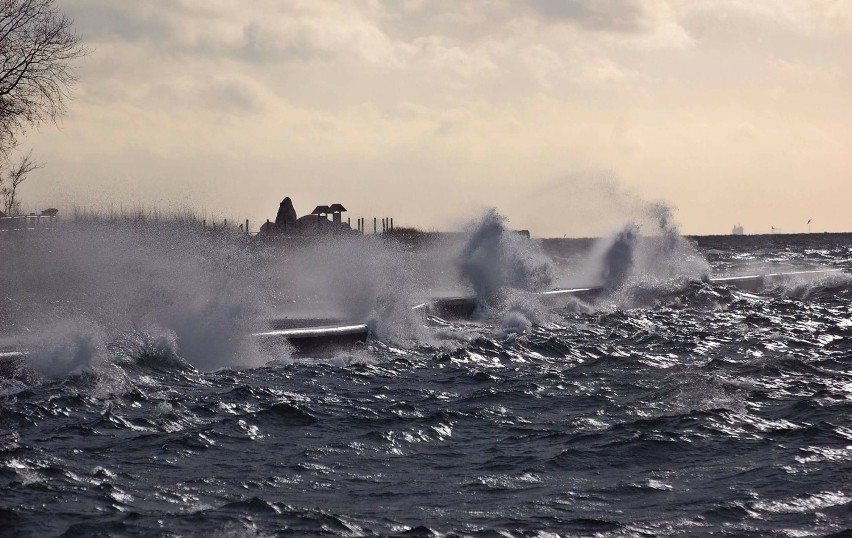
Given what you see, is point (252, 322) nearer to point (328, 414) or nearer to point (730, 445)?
point (328, 414)

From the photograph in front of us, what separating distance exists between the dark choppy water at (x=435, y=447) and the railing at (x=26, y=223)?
59.3 ft

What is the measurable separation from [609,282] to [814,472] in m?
27.6

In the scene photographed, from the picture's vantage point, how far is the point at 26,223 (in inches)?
1192

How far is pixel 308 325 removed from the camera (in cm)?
1848

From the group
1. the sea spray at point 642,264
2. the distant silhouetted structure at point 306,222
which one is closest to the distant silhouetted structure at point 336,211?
the distant silhouetted structure at point 306,222

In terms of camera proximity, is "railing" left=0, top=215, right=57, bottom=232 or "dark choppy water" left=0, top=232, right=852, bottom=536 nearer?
"dark choppy water" left=0, top=232, right=852, bottom=536

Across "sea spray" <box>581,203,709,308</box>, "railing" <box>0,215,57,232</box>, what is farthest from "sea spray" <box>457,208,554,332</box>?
"railing" <box>0,215,57,232</box>

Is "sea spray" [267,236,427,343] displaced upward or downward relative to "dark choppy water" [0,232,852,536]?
upward

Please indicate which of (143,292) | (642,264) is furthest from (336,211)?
(143,292)

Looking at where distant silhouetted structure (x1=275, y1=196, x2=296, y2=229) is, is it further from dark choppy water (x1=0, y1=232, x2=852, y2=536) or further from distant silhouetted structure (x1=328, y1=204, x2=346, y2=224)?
dark choppy water (x1=0, y1=232, x2=852, y2=536)

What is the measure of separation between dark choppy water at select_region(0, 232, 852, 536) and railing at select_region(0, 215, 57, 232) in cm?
1807

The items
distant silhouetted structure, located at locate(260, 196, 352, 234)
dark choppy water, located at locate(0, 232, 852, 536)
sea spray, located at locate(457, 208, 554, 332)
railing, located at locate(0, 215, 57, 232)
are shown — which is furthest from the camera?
distant silhouetted structure, located at locate(260, 196, 352, 234)

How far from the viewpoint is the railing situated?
30028 mm

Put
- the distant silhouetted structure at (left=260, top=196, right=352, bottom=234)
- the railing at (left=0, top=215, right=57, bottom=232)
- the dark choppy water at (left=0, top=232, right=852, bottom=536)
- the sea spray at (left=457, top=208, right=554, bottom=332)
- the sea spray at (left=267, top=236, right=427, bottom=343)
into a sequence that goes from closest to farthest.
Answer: the dark choppy water at (left=0, top=232, right=852, bottom=536), the sea spray at (left=267, top=236, right=427, bottom=343), the sea spray at (left=457, top=208, right=554, bottom=332), the railing at (left=0, top=215, right=57, bottom=232), the distant silhouetted structure at (left=260, top=196, right=352, bottom=234)
